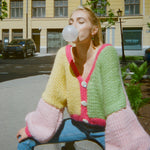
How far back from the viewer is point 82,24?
1394 millimetres

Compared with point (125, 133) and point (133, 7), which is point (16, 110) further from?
point (133, 7)

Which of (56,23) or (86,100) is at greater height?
(56,23)

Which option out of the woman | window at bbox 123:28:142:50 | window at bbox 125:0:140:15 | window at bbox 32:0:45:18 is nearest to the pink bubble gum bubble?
the woman

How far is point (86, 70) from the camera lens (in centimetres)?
146

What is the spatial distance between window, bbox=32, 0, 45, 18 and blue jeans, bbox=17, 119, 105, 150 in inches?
1207

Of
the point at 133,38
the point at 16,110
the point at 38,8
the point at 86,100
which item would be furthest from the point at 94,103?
the point at 38,8

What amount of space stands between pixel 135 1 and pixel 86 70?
97.6 feet

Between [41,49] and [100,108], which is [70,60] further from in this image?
[41,49]

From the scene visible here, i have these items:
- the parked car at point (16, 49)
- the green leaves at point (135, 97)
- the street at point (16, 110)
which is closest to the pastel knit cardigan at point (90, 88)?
the street at point (16, 110)

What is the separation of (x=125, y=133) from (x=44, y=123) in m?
0.48

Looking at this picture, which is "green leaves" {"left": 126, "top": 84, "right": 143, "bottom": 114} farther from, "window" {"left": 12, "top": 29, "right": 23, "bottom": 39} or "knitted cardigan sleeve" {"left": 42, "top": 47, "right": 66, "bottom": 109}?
"window" {"left": 12, "top": 29, "right": 23, "bottom": 39}

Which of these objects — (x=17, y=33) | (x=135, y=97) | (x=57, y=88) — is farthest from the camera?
(x=17, y=33)

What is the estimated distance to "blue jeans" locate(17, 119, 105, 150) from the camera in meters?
1.47

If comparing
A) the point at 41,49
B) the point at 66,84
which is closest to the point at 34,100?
the point at 66,84
